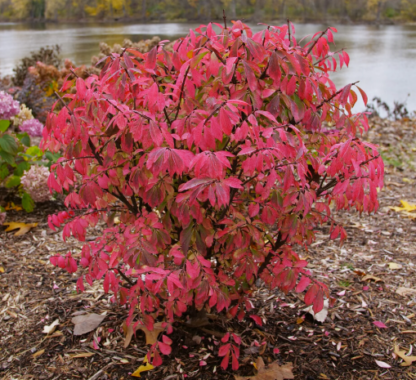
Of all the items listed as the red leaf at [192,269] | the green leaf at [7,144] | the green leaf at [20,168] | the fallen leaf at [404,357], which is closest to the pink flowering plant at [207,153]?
the red leaf at [192,269]

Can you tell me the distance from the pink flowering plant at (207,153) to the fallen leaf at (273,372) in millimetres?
157

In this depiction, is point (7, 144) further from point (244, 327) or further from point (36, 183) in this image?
point (244, 327)

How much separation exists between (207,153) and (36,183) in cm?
235

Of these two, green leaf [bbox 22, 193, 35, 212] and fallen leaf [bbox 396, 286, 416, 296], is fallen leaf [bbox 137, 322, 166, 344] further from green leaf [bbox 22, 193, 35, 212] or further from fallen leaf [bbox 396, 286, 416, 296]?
green leaf [bbox 22, 193, 35, 212]

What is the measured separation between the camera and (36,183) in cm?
293

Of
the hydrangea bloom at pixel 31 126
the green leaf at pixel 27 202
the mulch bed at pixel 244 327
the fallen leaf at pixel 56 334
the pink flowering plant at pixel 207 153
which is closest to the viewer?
the pink flowering plant at pixel 207 153

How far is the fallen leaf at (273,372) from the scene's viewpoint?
63.1 inches

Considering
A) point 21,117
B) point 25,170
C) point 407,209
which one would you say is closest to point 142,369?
point 25,170

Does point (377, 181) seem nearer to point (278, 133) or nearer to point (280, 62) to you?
point (278, 133)

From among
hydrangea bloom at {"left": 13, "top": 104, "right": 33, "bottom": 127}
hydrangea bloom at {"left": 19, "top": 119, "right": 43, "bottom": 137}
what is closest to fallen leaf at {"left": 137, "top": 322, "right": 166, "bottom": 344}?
hydrangea bloom at {"left": 19, "top": 119, "right": 43, "bottom": 137}

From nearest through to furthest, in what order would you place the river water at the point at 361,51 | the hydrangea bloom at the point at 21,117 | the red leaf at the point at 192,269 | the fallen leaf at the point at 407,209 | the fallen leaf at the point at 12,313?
the red leaf at the point at 192,269, the fallen leaf at the point at 12,313, the fallen leaf at the point at 407,209, the hydrangea bloom at the point at 21,117, the river water at the point at 361,51

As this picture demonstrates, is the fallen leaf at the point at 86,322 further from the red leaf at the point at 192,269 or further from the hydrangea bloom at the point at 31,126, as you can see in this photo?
the hydrangea bloom at the point at 31,126

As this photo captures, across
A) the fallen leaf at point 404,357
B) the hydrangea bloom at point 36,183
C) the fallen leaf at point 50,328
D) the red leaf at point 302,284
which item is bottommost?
the fallen leaf at point 404,357

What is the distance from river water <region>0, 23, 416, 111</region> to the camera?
8.17 m
